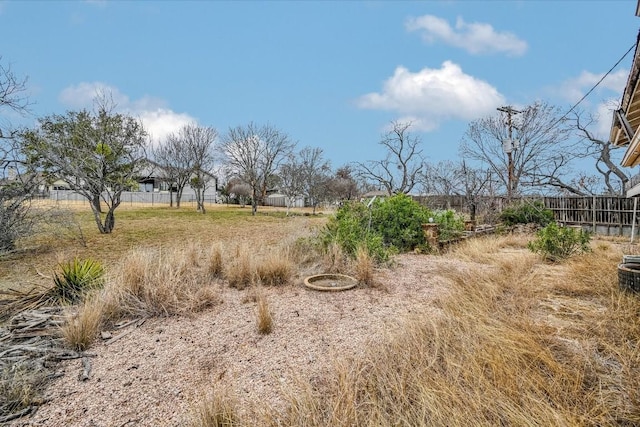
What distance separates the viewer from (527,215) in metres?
11.6

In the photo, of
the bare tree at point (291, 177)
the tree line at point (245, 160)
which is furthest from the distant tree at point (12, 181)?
the bare tree at point (291, 177)

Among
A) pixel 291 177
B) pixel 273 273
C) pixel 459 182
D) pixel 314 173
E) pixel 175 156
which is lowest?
pixel 273 273

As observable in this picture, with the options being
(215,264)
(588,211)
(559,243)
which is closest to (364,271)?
(215,264)

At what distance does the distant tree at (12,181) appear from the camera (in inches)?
274

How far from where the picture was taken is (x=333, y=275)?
5.12 m

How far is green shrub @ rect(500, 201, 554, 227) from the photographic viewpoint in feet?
37.7

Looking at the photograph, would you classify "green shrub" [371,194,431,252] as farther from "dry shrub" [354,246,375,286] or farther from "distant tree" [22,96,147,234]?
"distant tree" [22,96,147,234]

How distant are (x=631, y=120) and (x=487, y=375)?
599cm

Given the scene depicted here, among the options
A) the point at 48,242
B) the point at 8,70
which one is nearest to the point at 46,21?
the point at 8,70

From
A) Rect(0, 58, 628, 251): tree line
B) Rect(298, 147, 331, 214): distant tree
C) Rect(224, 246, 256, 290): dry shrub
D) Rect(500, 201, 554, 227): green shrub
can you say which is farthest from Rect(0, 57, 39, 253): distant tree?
Rect(298, 147, 331, 214): distant tree

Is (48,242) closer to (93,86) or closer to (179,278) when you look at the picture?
(93,86)

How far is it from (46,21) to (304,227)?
6.96 metres

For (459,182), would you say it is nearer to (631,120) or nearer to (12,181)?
(631,120)

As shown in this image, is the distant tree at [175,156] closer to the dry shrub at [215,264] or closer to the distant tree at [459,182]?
the distant tree at [459,182]
